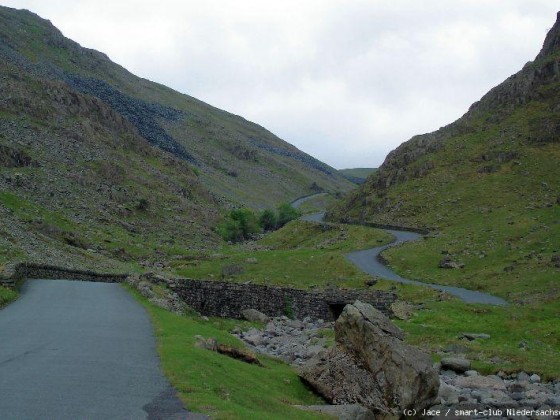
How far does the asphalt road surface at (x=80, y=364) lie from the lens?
14.1 meters

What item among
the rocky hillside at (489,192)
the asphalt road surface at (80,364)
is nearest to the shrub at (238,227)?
the rocky hillside at (489,192)

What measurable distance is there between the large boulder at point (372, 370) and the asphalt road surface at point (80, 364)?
282 inches

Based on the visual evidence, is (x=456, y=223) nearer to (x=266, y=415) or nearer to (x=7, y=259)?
(x=7, y=259)

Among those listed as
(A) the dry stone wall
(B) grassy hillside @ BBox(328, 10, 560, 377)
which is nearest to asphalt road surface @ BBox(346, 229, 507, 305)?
(B) grassy hillside @ BBox(328, 10, 560, 377)

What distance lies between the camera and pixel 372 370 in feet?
72.1

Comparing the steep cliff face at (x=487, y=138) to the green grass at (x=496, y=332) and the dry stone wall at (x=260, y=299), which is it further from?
the green grass at (x=496, y=332)

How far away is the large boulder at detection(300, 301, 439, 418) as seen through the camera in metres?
20.9

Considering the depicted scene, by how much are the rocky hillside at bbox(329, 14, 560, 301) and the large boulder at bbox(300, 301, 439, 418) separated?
2981 centimetres

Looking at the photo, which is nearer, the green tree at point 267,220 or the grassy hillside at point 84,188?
the grassy hillside at point 84,188

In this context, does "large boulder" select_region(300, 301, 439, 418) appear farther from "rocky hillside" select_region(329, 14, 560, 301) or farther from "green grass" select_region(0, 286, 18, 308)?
"rocky hillside" select_region(329, 14, 560, 301)

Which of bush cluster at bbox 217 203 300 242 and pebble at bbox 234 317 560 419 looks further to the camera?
bush cluster at bbox 217 203 300 242

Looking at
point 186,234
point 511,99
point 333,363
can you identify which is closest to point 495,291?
point 333,363

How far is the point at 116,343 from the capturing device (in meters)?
22.1

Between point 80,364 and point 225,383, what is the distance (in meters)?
4.78
